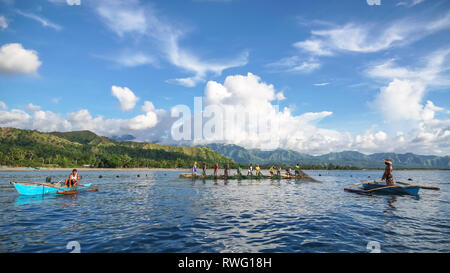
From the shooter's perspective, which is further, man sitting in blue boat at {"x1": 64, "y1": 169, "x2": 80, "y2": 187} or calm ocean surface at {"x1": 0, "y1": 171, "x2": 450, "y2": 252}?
man sitting in blue boat at {"x1": 64, "y1": 169, "x2": 80, "y2": 187}

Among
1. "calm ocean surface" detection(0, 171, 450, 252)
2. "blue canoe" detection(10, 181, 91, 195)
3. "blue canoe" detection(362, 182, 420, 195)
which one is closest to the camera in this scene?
"calm ocean surface" detection(0, 171, 450, 252)

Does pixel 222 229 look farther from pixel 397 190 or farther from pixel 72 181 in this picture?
pixel 397 190

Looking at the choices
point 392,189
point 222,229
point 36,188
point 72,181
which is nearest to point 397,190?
point 392,189

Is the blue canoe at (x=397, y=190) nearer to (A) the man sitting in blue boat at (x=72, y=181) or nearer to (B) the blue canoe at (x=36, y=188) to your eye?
(A) the man sitting in blue boat at (x=72, y=181)

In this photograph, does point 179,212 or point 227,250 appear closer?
point 227,250

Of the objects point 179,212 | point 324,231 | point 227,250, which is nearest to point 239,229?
point 227,250

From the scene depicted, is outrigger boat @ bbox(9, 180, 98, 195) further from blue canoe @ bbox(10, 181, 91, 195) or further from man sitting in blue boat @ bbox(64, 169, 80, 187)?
man sitting in blue boat @ bbox(64, 169, 80, 187)

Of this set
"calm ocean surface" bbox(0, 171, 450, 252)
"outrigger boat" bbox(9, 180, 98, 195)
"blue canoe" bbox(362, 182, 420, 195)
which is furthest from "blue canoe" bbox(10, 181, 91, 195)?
"blue canoe" bbox(362, 182, 420, 195)

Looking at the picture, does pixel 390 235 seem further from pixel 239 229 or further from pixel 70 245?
pixel 70 245

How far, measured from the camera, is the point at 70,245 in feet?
39.1

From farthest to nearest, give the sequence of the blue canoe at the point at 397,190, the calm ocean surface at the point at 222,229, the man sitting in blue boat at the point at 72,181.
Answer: the man sitting in blue boat at the point at 72,181, the blue canoe at the point at 397,190, the calm ocean surface at the point at 222,229

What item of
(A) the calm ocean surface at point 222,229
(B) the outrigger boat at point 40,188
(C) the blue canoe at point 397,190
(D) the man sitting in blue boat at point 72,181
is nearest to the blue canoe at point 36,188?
(B) the outrigger boat at point 40,188

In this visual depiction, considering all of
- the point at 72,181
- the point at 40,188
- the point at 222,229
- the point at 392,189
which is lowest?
the point at 222,229
